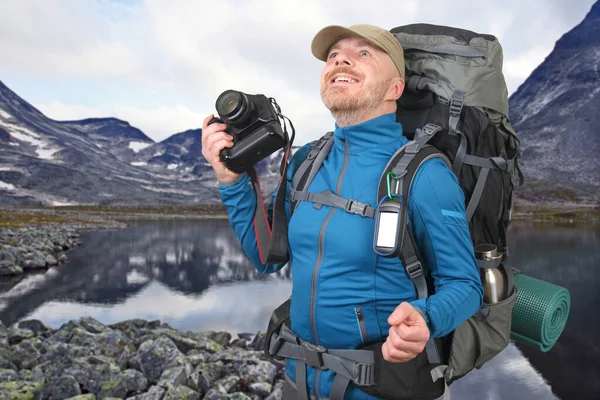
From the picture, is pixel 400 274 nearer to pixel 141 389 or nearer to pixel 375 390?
pixel 375 390

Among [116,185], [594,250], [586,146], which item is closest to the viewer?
[594,250]

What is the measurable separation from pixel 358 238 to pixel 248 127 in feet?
3.37

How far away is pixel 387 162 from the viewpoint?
2688 millimetres

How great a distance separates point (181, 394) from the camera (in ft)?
20.8

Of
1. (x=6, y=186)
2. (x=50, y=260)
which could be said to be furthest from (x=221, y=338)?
(x=6, y=186)

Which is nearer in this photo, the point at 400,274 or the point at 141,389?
the point at 400,274

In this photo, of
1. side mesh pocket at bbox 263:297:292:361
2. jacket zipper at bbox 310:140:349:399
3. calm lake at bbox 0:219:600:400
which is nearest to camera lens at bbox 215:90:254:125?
jacket zipper at bbox 310:140:349:399

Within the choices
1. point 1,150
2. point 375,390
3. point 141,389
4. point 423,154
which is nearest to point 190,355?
point 141,389

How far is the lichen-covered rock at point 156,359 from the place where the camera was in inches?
290

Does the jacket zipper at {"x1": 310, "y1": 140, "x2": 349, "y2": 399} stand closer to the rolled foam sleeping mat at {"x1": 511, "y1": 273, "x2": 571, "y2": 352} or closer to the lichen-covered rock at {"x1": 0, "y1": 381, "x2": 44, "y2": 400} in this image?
the rolled foam sleeping mat at {"x1": 511, "y1": 273, "x2": 571, "y2": 352}

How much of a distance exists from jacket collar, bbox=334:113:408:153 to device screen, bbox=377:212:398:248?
61 cm

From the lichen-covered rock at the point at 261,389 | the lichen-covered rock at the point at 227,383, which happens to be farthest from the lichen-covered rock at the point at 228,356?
the lichen-covered rock at the point at 261,389

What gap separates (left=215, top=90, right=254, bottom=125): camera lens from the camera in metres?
2.88

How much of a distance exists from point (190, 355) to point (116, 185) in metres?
196
